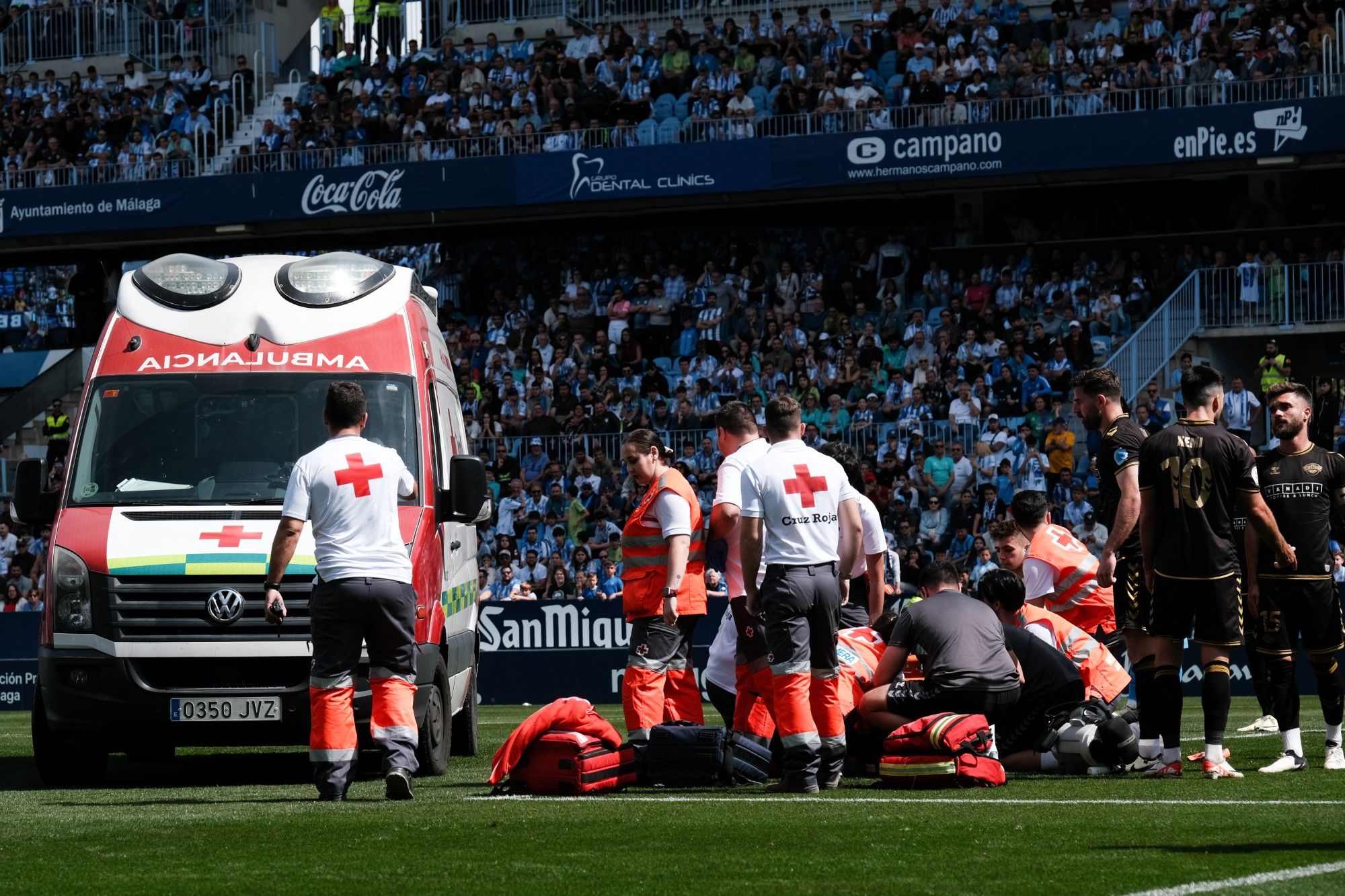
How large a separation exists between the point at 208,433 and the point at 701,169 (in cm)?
2071

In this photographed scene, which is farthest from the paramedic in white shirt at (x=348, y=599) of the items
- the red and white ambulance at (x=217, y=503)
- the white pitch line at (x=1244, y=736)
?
the white pitch line at (x=1244, y=736)

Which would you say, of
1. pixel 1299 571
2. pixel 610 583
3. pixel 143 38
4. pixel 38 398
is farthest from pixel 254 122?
pixel 1299 571

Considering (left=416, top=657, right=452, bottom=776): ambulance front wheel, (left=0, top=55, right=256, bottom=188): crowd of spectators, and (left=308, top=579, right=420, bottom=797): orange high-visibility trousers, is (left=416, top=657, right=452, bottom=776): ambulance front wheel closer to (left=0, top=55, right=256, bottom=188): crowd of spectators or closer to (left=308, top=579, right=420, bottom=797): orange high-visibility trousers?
(left=308, top=579, right=420, bottom=797): orange high-visibility trousers

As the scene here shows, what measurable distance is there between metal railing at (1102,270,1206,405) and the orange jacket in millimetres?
18407

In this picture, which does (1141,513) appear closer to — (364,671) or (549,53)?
(364,671)

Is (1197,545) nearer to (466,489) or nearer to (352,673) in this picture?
(466,489)

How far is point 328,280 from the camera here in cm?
1182

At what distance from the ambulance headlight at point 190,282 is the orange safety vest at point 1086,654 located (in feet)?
17.2

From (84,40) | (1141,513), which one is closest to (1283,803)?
(1141,513)

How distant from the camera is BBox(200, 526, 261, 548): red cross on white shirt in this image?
34.7 ft

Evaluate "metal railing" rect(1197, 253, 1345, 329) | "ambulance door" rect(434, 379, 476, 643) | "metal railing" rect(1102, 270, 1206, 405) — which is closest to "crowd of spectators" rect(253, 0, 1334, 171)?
"metal railing" rect(1197, 253, 1345, 329)

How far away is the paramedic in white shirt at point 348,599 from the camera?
9266 millimetres

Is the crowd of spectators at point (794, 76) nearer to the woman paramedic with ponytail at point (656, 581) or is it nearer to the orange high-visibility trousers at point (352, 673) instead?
the woman paramedic with ponytail at point (656, 581)

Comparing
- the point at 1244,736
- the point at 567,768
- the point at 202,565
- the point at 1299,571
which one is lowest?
the point at 1244,736
